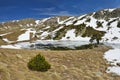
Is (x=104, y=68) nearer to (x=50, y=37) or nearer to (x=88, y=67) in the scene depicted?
(x=88, y=67)

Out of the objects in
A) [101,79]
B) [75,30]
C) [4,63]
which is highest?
[75,30]

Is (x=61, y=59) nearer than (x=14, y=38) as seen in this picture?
Yes

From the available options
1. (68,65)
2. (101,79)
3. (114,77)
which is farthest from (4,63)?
(114,77)

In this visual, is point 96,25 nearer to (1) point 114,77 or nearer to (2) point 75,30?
(2) point 75,30

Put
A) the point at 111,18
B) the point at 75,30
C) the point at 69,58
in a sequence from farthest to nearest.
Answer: the point at 111,18 < the point at 75,30 < the point at 69,58

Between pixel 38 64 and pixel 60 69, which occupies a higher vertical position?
pixel 38 64

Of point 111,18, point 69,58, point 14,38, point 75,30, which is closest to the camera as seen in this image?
point 69,58

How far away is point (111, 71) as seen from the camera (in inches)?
989

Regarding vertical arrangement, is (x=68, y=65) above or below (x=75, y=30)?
below

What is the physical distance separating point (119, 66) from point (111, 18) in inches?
5489

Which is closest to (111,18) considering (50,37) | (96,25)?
(96,25)

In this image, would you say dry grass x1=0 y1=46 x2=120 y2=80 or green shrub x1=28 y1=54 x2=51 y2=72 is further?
green shrub x1=28 y1=54 x2=51 y2=72

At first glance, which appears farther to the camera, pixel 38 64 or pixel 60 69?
pixel 60 69

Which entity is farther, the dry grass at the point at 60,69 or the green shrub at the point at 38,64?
the green shrub at the point at 38,64
